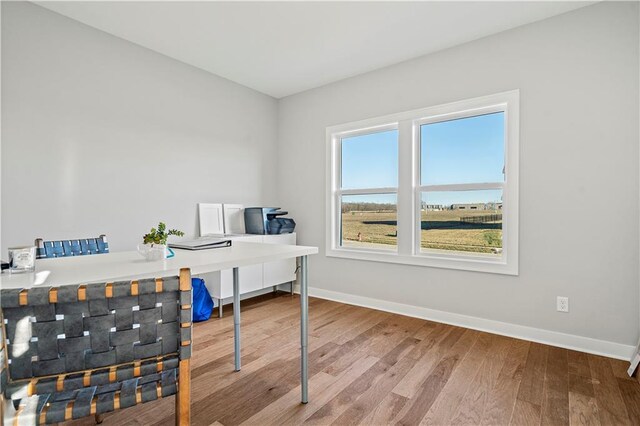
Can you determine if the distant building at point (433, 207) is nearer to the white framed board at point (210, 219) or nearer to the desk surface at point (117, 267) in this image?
the desk surface at point (117, 267)

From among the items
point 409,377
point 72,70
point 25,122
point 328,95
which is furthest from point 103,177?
point 409,377

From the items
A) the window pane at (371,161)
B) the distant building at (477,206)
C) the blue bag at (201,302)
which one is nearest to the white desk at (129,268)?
the blue bag at (201,302)

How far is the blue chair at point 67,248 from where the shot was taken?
176cm

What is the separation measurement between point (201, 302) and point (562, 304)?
3.15 meters

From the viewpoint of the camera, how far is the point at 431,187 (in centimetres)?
321

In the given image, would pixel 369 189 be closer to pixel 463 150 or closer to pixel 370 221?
pixel 370 221

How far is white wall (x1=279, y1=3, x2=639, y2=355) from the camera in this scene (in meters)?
2.32

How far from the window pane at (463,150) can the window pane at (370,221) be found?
1.71 ft

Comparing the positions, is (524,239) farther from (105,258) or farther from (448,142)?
(105,258)

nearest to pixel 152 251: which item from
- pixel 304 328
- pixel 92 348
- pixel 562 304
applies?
pixel 92 348

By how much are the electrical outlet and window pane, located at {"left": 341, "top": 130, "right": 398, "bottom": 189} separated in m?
1.73

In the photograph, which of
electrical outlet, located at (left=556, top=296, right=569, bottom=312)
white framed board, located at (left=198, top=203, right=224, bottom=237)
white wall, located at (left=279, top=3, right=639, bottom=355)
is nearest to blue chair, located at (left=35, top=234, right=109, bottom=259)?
white framed board, located at (left=198, top=203, right=224, bottom=237)

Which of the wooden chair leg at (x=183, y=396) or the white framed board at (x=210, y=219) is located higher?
the white framed board at (x=210, y=219)

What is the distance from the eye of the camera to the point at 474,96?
9.61 ft
